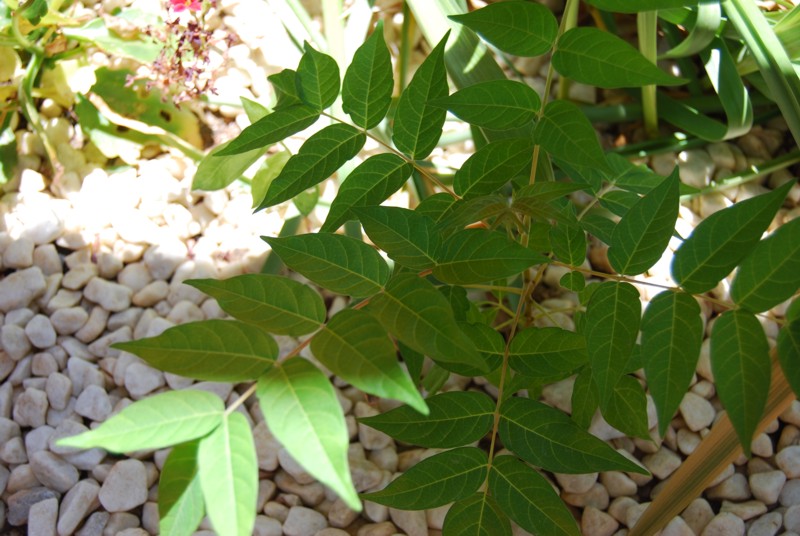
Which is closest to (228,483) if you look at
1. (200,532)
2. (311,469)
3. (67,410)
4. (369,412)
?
(311,469)

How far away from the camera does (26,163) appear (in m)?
1.45

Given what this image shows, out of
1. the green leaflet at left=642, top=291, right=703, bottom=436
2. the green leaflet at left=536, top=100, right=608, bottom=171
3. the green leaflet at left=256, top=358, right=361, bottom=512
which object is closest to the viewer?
the green leaflet at left=256, top=358, right=361, bottom=512

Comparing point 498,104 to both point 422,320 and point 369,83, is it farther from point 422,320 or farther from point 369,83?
point 422,320

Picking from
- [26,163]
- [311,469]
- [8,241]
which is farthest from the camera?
[26,163]

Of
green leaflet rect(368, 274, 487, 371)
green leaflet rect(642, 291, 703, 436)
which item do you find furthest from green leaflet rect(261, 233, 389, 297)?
green leaflet rect(642, 291, 703, 436)

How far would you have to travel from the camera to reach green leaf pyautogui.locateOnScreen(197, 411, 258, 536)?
0.54m

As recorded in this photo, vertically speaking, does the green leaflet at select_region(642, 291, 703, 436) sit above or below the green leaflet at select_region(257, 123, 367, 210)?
below

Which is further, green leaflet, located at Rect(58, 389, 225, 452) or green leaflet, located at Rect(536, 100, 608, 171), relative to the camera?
green leaflet, located at Rect(536, 100, 608, 171)

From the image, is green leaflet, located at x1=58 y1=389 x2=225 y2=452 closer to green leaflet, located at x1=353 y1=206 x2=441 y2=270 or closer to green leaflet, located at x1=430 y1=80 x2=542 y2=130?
green leaflet, located at x1=353 y1=206 x2=441 y2=270

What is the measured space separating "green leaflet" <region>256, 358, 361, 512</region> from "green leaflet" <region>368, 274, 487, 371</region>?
8 cm

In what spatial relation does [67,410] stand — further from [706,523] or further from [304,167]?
[706,523]

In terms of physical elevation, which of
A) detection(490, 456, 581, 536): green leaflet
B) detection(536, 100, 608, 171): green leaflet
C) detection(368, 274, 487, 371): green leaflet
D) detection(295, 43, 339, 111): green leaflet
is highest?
detection(295, 43, 339, 111): green leaflet

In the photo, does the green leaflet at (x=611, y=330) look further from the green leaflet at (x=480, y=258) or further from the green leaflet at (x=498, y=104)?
the green leaflet at (x=498, y=104)

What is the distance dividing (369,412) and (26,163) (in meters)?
0.79
